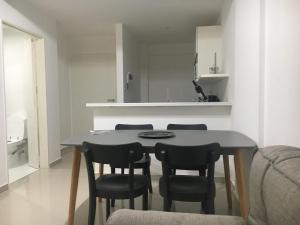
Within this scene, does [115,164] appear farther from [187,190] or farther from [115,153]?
[187,190]

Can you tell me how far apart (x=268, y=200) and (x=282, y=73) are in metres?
1.15

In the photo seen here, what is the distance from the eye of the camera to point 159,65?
22.2ft

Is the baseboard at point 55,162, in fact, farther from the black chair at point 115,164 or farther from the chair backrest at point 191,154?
the chair backrest at point 191,154

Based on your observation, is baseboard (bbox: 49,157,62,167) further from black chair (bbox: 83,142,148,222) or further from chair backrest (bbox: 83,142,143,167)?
chair backrest (bbox: 83,142,143,167)

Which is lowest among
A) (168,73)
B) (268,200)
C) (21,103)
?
(268,200)

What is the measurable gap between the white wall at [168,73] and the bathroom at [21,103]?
10.0ft

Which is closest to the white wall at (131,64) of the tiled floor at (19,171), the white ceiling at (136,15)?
the white ceiling at (136,15)

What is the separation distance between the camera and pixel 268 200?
94 cm

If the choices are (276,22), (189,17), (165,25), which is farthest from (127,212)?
(165,25)

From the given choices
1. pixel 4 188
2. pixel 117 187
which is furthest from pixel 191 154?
pixel 4 188

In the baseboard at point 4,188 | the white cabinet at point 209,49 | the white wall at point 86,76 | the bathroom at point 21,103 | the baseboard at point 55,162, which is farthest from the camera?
the white wall at point 86,76

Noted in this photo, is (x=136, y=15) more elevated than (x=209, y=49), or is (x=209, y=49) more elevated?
(x=136, y=15)

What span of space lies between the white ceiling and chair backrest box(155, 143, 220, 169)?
2729 millimetres

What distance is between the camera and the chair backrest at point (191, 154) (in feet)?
5.79
